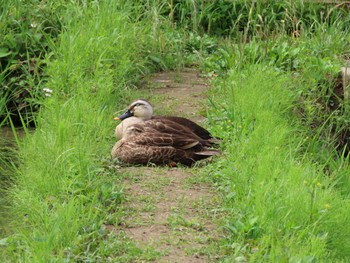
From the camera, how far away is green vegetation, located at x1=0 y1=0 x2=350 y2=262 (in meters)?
6.48

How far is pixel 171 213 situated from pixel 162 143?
1.24 meters

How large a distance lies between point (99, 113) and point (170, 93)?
1.68m

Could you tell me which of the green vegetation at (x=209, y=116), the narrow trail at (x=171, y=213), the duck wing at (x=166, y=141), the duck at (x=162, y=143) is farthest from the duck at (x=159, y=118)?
the narrow trail at (x=171, y=213)

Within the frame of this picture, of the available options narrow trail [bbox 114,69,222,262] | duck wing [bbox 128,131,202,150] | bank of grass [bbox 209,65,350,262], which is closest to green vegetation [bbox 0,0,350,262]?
bank of grass [bbox 209,65,350,262]

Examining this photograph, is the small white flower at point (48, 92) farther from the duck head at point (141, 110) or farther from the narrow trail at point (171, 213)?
the narrow trail at point (171, 213)

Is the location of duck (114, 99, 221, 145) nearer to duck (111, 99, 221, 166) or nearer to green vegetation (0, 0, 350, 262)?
duck (111, 99, 221, 166)

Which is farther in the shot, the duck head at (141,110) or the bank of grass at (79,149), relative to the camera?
the duck head at (141,110)

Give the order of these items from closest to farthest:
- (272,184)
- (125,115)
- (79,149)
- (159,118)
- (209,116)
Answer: (272,184)
(79,149)
(159,118)
(125,115)
(209,116)

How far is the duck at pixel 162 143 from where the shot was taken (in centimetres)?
806

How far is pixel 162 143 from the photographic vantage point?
816 centimetres

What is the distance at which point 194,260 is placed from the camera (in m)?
6.27

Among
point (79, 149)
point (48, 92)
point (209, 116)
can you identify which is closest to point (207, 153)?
point (209, 116)

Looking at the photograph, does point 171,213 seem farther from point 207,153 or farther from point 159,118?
point 159,118

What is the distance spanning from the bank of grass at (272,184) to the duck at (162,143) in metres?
0.23
